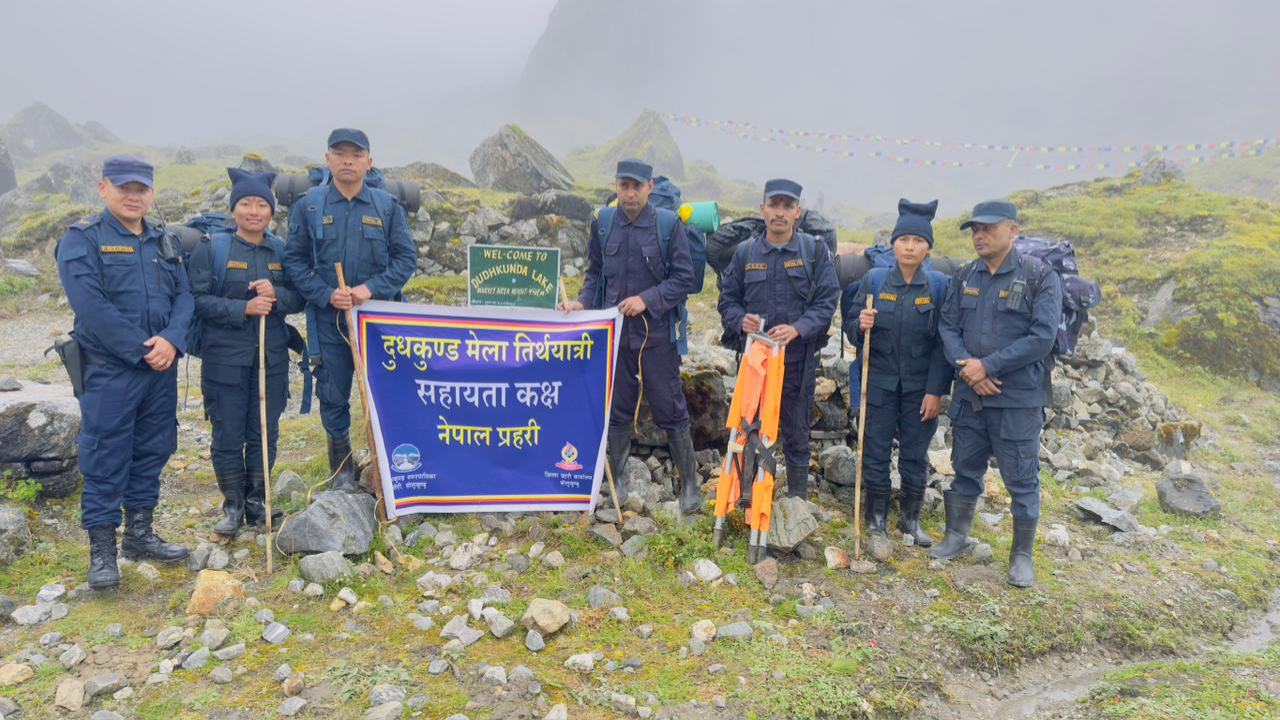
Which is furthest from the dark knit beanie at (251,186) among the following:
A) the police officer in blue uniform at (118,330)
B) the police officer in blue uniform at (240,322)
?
the police officer in blue uniform at (118,330)

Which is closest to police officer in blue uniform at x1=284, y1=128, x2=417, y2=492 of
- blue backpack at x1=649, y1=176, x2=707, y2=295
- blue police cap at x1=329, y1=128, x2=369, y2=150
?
blue police cap at x1=329, y1=128, x2=369, y2=150

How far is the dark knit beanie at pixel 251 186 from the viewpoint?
208 inches

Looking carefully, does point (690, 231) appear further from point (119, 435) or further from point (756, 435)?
point (119, 435)

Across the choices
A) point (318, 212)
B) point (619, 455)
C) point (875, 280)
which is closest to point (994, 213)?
point (875, 280)

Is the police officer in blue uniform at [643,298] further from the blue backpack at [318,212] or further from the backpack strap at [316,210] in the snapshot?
the backpack strap at [316,210]

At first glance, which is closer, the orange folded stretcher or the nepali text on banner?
the orange folded stretcher

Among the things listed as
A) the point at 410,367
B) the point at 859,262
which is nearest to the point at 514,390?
the point at 410,367

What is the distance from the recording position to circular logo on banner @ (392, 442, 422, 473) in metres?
5.74

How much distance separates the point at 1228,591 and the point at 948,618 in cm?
274

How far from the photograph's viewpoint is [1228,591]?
5.51 metres

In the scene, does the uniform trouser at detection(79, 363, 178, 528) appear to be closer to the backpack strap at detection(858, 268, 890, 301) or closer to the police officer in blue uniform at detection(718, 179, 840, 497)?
the police officer in blue uniform at detection(718, 179, 840, 497)

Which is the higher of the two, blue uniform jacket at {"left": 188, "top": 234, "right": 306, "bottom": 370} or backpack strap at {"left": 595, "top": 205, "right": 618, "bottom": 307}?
backpack strap at {"left": 595, "top": 205, "right": 618, "bottom": 307}

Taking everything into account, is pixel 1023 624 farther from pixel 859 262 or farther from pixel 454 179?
pixel 454 179

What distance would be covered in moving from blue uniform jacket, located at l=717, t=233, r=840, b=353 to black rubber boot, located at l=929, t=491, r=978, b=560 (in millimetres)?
1806
